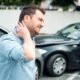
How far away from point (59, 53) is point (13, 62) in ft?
19.8

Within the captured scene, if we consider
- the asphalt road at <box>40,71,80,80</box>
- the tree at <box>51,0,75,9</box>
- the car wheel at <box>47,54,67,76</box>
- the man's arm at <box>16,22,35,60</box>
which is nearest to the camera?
the man's arm at <box>16,22,35,60</box>

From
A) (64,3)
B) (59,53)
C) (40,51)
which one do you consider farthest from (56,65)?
(64,3)

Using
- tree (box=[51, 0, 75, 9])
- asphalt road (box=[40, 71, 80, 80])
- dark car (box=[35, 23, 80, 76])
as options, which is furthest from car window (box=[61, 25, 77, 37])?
tree (box=[51, 0, 75, 9])

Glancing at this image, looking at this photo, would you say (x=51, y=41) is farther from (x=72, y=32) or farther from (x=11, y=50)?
(x=11, y=50)

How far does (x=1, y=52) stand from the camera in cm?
266

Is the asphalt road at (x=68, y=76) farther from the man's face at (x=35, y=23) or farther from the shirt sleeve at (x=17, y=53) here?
the shirt sleeve at (x=17, y=53)

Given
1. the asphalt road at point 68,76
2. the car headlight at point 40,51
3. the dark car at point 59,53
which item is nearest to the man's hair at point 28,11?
the car headlight at point 40,51

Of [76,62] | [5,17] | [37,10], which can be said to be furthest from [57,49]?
[5,17]

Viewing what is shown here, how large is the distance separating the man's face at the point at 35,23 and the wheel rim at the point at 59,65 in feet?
19.2

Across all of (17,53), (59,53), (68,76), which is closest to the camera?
(17,53)

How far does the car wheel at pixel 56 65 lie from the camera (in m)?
8.48

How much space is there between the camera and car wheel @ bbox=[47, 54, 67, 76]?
8.48 meters

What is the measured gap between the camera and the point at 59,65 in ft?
28.2

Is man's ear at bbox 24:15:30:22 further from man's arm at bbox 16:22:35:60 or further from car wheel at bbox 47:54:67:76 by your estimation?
car wheel at bbox 47:54:67:76
